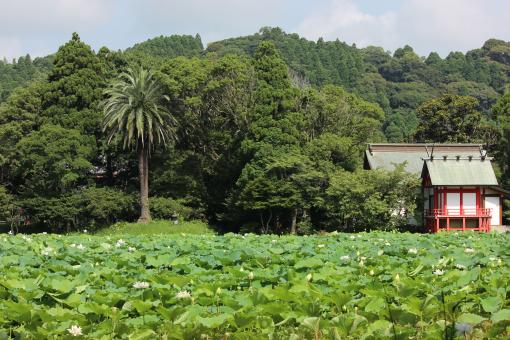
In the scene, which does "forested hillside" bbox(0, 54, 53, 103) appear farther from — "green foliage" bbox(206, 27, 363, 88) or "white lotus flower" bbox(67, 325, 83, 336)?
"white lotus flower" bbox(67, 325, 83, 336)

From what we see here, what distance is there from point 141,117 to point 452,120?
2400 cm

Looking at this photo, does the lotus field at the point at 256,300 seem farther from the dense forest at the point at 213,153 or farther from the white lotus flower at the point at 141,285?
the dense forest at the point at 213,153

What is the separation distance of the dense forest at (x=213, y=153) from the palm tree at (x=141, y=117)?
0.93m

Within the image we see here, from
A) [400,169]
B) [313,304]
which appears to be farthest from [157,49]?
[313,304]

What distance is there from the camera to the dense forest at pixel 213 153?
29656mm

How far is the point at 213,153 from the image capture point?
A: 3622 cm

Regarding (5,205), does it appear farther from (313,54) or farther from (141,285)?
(313,54)

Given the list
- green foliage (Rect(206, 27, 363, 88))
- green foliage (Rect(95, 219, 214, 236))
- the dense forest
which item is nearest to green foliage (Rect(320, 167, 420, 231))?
the dense forest

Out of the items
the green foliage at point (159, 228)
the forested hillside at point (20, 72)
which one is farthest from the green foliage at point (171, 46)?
the green foliage at point (159, 228)

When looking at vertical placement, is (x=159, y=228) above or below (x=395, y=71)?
below

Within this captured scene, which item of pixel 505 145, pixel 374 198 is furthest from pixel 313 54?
pixel 374 198

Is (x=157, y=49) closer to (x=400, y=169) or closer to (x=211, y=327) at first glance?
(x=400, y=169)

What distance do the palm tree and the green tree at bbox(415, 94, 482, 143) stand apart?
20641mm

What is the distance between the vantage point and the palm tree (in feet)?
102
